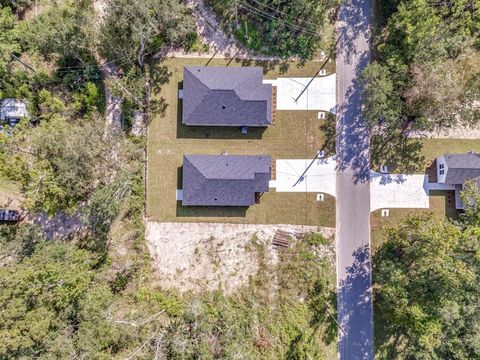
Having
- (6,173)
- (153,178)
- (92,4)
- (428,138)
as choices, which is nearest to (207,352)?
(153,178)

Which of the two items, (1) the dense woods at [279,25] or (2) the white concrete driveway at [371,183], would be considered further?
(2) the white concrete driveway at [371,183]

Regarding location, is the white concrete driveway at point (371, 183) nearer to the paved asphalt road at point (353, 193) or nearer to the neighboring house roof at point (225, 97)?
the paved asphalt road at point (353, 193)

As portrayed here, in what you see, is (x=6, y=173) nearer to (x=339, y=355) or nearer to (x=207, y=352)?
(x=207, y=352)

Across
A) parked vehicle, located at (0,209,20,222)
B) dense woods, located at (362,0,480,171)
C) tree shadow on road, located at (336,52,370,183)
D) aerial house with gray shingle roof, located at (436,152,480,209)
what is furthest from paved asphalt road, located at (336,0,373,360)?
parked vehicle, located at (0,209,20,222)

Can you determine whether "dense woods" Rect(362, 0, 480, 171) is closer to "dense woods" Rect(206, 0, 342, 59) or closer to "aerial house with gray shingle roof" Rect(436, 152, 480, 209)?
"aerial house with gray shingle roof" Rect(436, 152, 480, 209)

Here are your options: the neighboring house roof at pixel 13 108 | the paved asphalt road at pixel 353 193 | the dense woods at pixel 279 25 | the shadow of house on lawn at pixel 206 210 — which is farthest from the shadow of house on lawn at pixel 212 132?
the neighboring house roof at pixel 13 108
